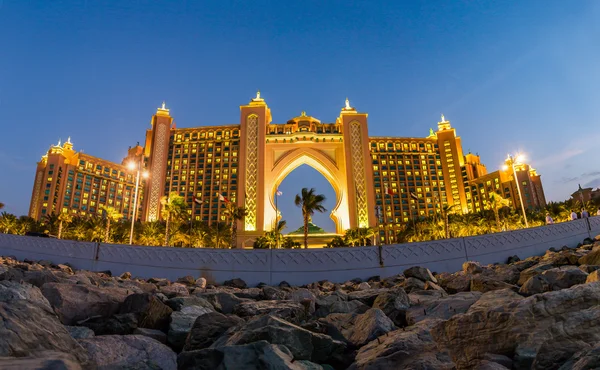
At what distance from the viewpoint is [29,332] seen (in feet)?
11.5

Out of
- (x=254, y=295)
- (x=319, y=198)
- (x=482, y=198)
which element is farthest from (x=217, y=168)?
(x=254, y=295)

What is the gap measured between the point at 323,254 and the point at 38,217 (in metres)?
106

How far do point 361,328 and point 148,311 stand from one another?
352cm

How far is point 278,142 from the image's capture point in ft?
317

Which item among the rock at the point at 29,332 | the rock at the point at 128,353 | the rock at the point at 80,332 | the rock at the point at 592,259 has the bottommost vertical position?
the rock at the point at 128,353

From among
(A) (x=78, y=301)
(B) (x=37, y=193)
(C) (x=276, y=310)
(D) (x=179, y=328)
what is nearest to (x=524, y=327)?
(C) (x=276, y=310)

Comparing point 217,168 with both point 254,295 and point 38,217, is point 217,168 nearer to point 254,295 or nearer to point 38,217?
point 38,217

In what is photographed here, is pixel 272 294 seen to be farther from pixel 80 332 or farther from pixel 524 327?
pixel 524 327

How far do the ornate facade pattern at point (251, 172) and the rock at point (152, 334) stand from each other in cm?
7582

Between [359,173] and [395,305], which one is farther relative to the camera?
[359,173]

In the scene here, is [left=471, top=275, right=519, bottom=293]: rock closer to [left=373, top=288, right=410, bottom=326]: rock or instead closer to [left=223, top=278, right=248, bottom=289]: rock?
[left=373, top=288, right=410, bottom=326]: rock

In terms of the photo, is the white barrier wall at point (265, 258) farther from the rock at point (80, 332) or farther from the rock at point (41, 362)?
the rock at point (41, 362)

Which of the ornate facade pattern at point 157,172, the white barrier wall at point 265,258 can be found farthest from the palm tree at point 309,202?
the ornate facade pattern at point 157,172

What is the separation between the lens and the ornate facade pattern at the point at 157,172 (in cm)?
9161
